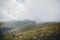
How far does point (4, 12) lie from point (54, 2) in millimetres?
1251

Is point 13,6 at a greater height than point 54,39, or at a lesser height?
greater

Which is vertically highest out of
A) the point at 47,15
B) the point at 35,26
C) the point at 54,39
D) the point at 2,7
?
the point at 2,7

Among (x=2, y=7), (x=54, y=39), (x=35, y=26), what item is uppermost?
(x=2, y=7)

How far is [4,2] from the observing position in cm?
324

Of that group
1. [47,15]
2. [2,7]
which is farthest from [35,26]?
[2,7]

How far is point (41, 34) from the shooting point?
3.27 m

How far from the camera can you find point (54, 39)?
328 centimetres

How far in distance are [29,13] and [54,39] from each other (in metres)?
0.87

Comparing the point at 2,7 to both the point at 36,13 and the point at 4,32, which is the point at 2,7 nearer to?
the point at 4,32

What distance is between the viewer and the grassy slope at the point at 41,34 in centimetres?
322

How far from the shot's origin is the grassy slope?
322 centimetres

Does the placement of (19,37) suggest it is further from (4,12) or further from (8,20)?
(4,12)

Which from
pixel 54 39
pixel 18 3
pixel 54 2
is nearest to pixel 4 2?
pixel 18 3

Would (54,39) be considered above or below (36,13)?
below
